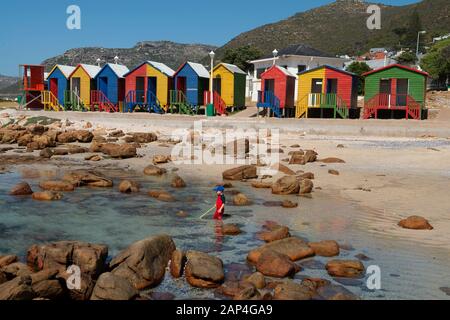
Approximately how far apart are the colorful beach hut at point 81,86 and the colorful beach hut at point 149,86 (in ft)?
13.8

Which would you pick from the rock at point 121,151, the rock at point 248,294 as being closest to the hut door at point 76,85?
the rock at point 121,151

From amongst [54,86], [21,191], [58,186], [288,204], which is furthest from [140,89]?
[288,204]

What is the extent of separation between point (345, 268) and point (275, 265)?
3.95 feet

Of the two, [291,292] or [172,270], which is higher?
[291,292]

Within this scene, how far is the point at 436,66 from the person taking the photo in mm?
51281

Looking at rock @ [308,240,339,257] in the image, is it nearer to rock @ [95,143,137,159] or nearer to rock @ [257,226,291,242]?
rock @ [257,226,291,242]

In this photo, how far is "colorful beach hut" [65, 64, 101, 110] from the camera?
133 feet

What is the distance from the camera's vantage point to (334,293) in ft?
23.4

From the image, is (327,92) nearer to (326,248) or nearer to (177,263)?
(326,248)

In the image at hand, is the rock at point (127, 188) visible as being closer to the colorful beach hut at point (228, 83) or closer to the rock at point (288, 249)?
the rock at point (288, 249)

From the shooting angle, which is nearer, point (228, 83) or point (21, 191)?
point (21, 191)
